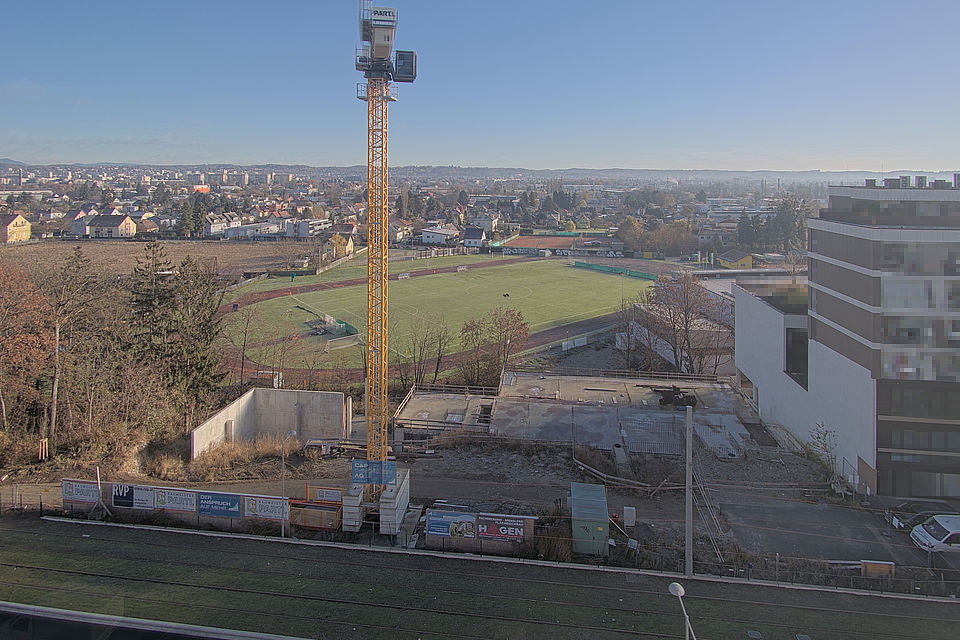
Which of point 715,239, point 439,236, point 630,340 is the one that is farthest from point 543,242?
point 630,340

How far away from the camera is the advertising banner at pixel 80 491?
11172 mm

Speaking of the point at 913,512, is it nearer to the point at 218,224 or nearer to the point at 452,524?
the point at 452,524

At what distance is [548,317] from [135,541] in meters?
26.1

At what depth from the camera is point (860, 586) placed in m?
9.15

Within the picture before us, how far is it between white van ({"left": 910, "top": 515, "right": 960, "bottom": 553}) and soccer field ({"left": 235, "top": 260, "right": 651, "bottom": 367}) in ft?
61.6

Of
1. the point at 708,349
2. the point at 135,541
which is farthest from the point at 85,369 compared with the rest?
the point at 708,349

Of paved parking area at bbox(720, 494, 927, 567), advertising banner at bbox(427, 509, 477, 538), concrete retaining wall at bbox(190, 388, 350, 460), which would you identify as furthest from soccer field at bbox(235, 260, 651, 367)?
paved parking area at bbox(720, 494, 927, 567)

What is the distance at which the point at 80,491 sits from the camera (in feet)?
36.8

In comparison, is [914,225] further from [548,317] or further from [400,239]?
[400,239]

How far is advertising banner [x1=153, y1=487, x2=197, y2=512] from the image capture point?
10977 mm

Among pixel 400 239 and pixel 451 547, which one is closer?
pixel 451 547

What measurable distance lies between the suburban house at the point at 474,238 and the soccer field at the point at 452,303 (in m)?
15.1

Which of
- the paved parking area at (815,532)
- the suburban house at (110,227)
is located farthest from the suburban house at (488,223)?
the paved parking area at (815,532)

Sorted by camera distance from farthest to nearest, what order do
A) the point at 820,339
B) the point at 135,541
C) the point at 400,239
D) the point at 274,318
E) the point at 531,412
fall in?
the point at 400,239 → the point at 274,318 → the point at 531,412 → the point at 820,339 → the point at 135,541
